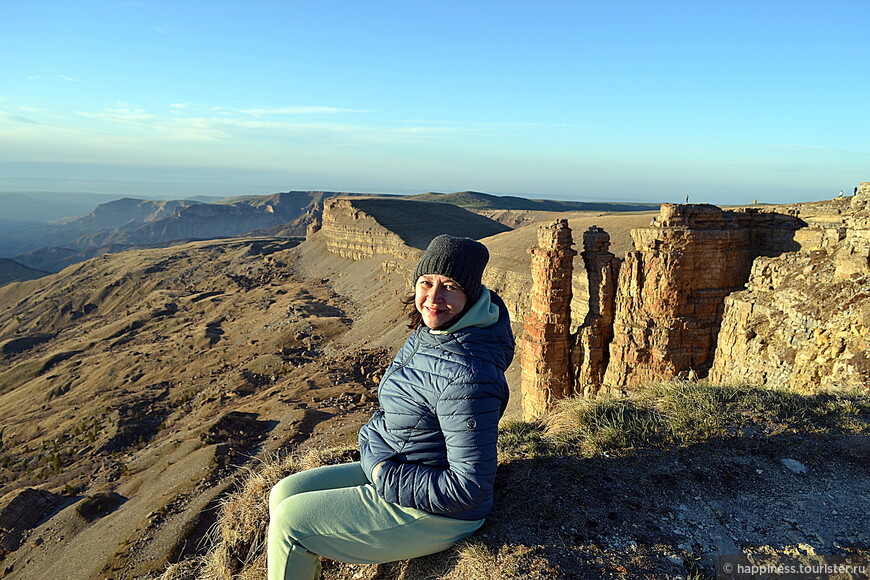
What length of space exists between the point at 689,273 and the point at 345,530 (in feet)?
37.9

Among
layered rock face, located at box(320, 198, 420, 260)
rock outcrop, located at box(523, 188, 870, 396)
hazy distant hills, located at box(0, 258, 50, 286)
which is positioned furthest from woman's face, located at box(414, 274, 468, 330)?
hazy distant hills, located at box(0, 258, 50, 286)

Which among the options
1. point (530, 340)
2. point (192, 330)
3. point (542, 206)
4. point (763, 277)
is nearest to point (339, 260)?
point (192, 330)

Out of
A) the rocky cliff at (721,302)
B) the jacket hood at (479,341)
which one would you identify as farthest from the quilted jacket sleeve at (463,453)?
the rocky cliff at (721,302)

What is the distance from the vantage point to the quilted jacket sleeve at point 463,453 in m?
2.91

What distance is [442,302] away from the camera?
3324 mm

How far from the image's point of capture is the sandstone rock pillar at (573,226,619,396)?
1338 cm

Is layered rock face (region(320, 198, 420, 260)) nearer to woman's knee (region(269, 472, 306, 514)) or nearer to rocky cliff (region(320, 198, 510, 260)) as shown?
rocky cliff (region(320, 198, 510, 260))

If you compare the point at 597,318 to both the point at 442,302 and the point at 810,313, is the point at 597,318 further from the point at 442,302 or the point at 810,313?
the point at 442,302

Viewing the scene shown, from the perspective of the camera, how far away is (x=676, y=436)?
16.0 ft

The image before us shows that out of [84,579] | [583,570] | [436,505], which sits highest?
[436,505]

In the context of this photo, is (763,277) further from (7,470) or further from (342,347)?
(7,470)

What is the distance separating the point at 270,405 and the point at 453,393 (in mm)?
21102

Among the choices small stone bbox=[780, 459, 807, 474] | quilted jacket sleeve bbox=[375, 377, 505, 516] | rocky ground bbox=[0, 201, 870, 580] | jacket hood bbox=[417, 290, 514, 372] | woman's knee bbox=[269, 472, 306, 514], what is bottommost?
rocky ground bbox=[0, 201, 870, 580]

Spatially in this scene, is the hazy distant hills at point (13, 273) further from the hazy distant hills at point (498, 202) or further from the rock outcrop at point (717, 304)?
the rock outcrop at point (717, 304)
